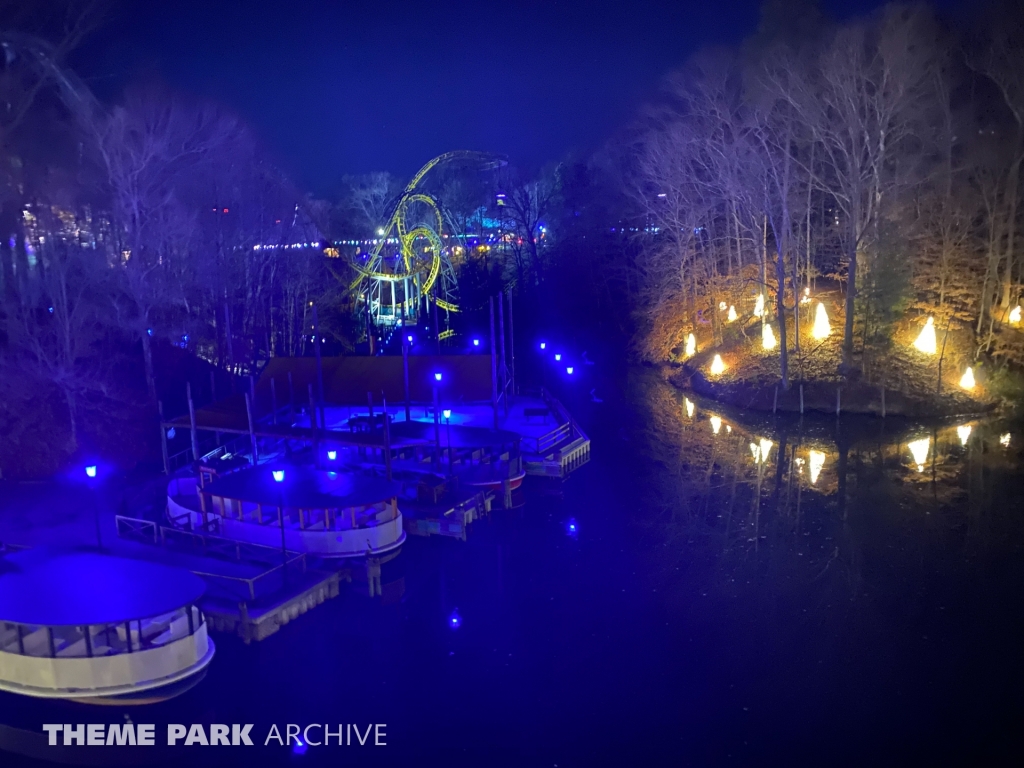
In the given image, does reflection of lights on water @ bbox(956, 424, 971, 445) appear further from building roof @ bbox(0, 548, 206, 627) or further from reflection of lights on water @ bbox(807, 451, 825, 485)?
building roof @ bbox(0, 548, 206, 627)

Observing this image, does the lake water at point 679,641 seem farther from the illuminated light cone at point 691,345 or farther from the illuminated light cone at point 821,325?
the illuminated light cone at point 691,345

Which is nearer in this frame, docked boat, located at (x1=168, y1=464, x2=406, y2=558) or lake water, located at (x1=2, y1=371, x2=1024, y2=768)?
lake water, located at (x1=2, y1=371, x2=1024, y2=768)

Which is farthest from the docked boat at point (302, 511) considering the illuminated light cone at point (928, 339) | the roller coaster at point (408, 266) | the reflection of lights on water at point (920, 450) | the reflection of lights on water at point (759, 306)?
the reflection of lights on water at point (759, 306)

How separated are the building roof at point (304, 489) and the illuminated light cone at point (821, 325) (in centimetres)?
2127

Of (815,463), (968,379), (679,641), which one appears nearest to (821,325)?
(968,379)

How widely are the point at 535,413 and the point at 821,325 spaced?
45.2ft

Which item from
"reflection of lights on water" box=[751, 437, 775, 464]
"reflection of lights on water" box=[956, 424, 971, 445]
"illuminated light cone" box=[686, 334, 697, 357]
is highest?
"illuminated light cone" box=[686, 334, 697, 357]

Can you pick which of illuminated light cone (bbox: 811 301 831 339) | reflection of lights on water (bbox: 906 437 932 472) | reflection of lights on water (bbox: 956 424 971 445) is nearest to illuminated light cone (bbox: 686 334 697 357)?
illuminated light cone (bbox: 811 301 831 339)

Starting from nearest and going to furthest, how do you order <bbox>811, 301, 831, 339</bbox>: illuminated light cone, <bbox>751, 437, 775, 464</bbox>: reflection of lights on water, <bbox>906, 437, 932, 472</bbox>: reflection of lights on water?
1. <bbox>906, 437, 932, 472</bbox>: reflection of lights on water
2. <bbox>751, 437, 775, 464</bbox>: reflection of lights on water
3. <bbox>811, 301, 831, 339</bbox>: illuminated light cone

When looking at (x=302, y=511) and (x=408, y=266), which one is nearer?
(x=302, y=511)

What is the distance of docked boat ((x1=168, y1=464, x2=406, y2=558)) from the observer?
14.7 m

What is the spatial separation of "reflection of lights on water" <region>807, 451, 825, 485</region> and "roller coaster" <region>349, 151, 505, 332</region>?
57.5ft

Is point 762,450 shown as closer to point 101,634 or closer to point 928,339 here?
point 928,339

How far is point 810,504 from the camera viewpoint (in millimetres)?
18703
